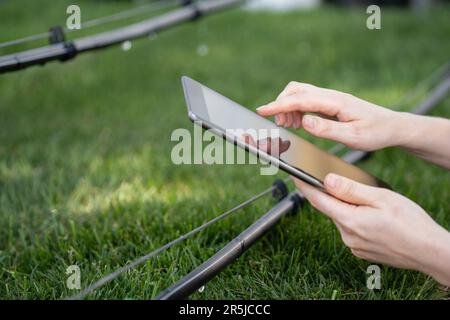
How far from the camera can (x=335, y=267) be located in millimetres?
1190

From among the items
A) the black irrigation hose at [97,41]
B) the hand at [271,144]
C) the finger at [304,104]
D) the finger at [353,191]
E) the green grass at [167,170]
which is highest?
the black irrigation hose at [97,41]

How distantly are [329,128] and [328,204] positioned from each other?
143 millimetres

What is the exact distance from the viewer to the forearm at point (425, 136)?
1082 millimetres

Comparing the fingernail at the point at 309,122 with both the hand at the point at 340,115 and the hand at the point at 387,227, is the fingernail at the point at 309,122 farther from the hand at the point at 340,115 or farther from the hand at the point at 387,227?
the hand at the point at 387,227

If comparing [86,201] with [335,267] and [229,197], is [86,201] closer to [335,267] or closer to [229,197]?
[229,197]

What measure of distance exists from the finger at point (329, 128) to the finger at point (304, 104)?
1.0 inches

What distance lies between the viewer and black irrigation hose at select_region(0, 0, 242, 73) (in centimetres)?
129

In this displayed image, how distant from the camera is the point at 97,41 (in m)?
1.56

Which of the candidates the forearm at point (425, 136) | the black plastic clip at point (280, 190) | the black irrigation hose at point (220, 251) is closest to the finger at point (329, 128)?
the forearm at point (425, 136)

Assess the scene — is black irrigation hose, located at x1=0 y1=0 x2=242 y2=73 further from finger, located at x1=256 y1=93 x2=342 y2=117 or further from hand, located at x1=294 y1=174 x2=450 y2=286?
hand, located at x1=294 y1=174 x2=450 y2=286

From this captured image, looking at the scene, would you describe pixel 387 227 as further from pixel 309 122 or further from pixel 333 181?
pixel 309 122
